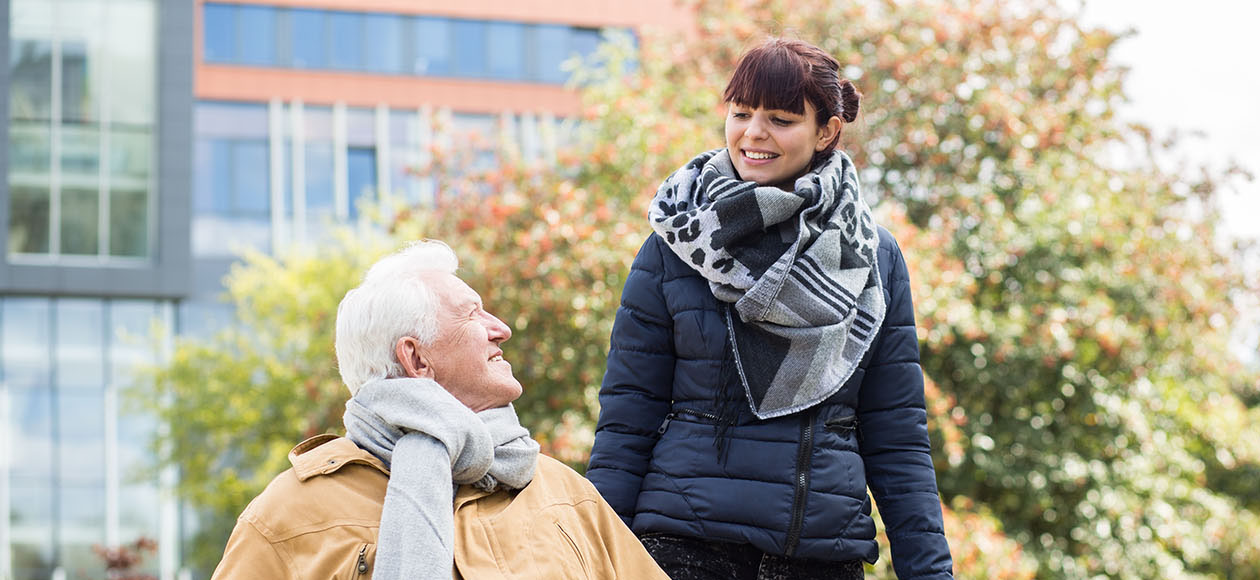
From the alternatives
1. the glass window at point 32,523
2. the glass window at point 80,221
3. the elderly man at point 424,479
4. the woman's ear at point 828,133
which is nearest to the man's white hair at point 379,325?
the elderly man at point 424,479

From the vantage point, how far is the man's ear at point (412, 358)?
286cm

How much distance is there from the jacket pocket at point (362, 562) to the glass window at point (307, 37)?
121 ft

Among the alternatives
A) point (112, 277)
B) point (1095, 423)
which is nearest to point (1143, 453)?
point (1095, 423)

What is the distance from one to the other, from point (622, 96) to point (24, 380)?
2285 centimetres

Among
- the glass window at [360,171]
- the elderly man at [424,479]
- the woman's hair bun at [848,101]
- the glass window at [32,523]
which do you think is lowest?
the glass window at [32,523]

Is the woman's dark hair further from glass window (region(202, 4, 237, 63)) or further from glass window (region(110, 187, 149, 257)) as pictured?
glass window (region(202, 4, 237, 63))

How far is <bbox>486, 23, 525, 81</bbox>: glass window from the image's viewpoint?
38875mm

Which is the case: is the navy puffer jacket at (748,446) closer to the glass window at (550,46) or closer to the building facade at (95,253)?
the building facade at (95,253)

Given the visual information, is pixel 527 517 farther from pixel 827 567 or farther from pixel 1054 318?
pixel 1054 318

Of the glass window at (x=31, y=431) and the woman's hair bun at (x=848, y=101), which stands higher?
the woman's hair bun at (x=848, y=101)

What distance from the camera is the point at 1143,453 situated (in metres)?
10.5

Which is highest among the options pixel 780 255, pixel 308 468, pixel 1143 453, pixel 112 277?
pixel 112 277

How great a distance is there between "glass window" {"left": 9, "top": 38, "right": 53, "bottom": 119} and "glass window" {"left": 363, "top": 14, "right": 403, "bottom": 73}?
10.8 meters

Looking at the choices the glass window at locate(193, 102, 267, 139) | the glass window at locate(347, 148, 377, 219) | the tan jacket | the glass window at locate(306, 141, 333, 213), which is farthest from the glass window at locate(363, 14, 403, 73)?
the tan jacket
